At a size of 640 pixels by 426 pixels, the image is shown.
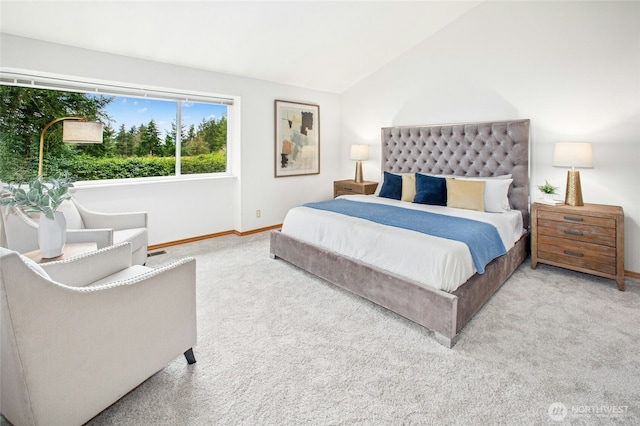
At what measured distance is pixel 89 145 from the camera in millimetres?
3846

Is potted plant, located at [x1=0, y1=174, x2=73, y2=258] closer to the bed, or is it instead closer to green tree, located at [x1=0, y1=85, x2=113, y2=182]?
green tree, located at [x1=0, y1=85, x2=113, y2=182]

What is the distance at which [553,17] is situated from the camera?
3.60 meters

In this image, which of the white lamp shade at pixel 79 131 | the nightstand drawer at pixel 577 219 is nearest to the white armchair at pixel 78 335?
the white lamp shade at pixel 79 131

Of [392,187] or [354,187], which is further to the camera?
[354,187]

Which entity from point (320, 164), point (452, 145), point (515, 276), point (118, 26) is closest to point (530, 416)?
point (515, 276)

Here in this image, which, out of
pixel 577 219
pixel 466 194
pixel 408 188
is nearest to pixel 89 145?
pixel 408 188

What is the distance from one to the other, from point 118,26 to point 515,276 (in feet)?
14.9

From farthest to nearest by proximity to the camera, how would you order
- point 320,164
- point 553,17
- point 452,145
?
point 320,164
point 452,145
point 553,17

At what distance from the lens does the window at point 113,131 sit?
3.42 m

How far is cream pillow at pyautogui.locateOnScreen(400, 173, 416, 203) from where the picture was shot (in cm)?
419

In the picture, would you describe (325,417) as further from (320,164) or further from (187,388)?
(320,164)

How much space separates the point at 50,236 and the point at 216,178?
2682 millimetres

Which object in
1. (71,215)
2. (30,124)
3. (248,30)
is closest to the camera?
(71,215)

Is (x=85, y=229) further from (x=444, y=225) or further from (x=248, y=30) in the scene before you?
(x=444, y=225)
